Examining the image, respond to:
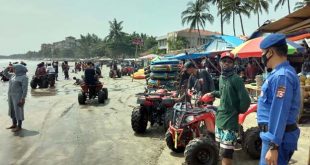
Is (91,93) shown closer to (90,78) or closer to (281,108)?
(90,78)

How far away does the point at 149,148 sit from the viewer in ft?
24.7

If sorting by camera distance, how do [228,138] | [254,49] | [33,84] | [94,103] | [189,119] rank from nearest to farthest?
[228,138] < [189,119] < [254,49] < [94,103] < [33,84]

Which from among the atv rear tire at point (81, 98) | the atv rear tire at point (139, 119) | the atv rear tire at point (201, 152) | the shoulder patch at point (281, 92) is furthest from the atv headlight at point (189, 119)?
the atv rear tire at point (81, 98)

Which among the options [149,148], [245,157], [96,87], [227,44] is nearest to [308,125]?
[245,157]

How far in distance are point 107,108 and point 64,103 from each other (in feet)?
8.37

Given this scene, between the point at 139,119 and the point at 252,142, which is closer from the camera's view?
the point at 252,142

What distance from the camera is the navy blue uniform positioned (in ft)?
9.41

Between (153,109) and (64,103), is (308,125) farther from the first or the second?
(64,103)

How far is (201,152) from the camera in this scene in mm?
5816

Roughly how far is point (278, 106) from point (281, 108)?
0.03 meters

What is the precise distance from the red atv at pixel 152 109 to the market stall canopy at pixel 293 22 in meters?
2.55

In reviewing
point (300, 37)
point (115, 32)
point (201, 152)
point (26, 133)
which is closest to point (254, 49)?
point (300, 37)

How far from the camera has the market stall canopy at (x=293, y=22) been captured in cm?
628

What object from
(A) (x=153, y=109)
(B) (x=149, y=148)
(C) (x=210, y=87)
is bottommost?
(B) (x=149, y=148)
